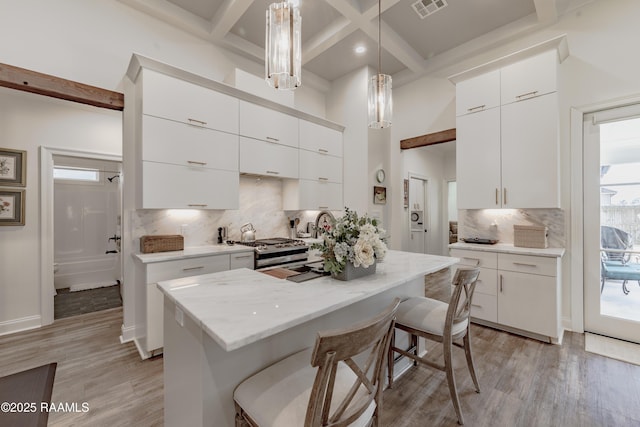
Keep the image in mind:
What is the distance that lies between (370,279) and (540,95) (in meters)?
2.94

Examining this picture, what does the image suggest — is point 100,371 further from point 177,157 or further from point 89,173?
point 89,173

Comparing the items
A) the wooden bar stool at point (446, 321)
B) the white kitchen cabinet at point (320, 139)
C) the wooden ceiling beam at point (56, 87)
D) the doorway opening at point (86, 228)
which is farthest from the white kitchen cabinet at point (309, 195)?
the doorway opening at point (86, 228)

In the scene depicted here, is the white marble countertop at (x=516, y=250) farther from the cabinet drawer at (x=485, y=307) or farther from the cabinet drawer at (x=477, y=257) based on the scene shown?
the cabinet drawer at (x=485, y=307)

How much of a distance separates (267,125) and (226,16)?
1.24m

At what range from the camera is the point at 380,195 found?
462 centimetres

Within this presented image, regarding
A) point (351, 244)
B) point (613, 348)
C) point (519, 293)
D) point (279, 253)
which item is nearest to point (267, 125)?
point (279, 253)

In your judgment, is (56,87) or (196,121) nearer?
(56,87)

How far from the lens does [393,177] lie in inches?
183

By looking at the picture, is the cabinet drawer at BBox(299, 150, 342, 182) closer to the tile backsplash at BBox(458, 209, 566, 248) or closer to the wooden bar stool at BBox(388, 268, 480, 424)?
the tile backsplash at BBox(458, 209, 566, 248)

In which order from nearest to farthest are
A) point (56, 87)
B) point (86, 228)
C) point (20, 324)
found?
point (56, 87)
point (20, 324)
point (86, 228)

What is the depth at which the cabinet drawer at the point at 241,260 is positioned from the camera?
9.93ft

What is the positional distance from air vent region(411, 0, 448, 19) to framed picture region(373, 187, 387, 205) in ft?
7.82

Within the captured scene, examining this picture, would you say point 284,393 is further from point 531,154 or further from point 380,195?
point 380,195

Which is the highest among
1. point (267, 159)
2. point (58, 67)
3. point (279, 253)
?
point (58, 67)
